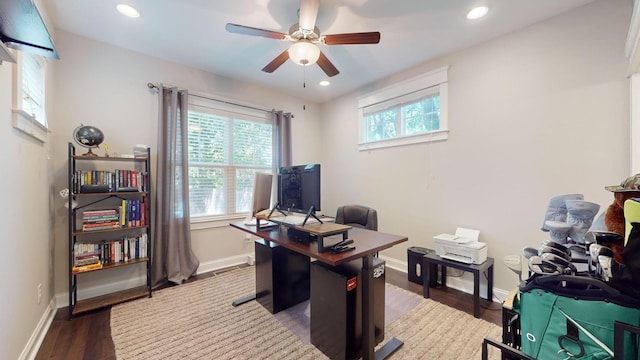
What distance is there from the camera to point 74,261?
2328 mm

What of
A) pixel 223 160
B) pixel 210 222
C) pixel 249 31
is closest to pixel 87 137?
pixel 223 160

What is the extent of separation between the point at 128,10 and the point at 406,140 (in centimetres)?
323

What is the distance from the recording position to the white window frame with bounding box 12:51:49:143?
5.24ft

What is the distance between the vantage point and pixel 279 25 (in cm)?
236

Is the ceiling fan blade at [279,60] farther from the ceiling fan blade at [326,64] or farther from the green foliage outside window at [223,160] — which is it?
the green foliage outside window at [223,160]

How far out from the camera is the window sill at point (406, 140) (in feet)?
9.84

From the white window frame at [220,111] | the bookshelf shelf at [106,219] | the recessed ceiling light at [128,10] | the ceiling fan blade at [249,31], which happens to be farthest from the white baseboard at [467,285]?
the recessed ceiling light at [128,10]

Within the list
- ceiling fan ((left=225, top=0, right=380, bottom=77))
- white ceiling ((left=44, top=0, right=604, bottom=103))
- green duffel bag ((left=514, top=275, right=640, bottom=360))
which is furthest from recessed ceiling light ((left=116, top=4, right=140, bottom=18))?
green duffel bag ((left=514, top=275, right=640, bottom=360))

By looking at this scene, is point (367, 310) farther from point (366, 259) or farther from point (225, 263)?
point (225, 263)

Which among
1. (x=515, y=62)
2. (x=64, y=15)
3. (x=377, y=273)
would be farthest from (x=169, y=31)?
(x=515, y=62)

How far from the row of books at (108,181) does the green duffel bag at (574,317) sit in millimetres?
3254

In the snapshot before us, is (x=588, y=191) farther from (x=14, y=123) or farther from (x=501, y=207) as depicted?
(x=14, y=123)

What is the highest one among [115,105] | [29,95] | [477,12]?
[477,12]

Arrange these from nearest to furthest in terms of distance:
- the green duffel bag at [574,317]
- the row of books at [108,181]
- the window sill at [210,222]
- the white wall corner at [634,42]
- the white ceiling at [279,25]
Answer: the green duffel bag at [574,317], the white wall corner at [634,42], the white ceiling at [279,25], the row of books at [108,181], the window sill at [210,222]
